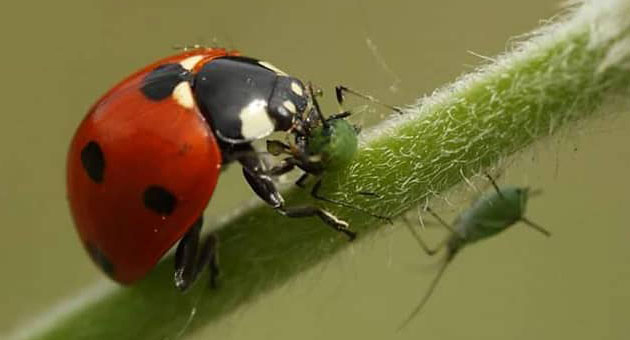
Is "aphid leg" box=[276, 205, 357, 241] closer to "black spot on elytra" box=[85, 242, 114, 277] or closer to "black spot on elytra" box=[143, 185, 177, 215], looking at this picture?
"black spot on elytra" box=[143, 185, 177, 215]

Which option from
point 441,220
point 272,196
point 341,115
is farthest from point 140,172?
point 441,220

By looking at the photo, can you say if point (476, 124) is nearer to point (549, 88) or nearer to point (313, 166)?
point (549, 88)

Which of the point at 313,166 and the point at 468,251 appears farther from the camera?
the point at 468,251

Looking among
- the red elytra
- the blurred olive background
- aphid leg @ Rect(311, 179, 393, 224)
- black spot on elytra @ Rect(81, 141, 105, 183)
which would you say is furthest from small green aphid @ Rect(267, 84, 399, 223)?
the blurred olive background

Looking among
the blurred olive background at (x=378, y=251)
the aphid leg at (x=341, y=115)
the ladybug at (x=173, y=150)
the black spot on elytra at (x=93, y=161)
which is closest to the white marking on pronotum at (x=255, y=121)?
the ladybug at (x=173, y=150)

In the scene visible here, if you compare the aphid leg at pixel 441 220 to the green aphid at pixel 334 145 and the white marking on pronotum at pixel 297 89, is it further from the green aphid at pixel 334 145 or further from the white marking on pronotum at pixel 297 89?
the white marking on pronotum at pixel 297 89

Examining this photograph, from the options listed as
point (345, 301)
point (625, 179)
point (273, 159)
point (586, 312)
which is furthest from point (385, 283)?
point (273, 159)
